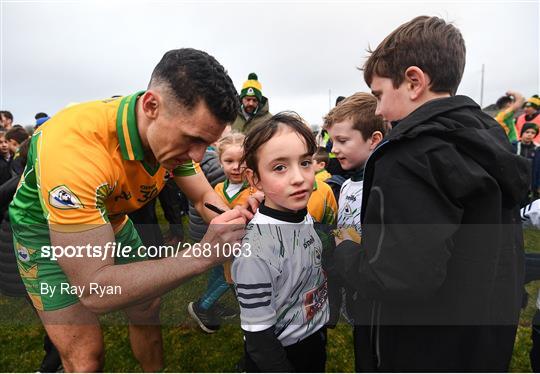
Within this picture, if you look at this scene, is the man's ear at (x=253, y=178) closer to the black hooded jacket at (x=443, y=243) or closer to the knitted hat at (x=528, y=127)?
the black hooded jacket at (x=443, y=243)

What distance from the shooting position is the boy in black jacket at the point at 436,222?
1.12 meters

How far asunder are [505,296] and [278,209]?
98 centimetres

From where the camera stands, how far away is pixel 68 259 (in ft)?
4.90

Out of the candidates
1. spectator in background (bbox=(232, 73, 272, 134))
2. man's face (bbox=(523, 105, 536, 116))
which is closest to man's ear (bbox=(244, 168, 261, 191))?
spectator in background (bbox=(232, 73, 272, 134))

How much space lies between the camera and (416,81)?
141 centimetres

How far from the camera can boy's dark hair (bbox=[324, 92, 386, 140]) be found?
2191 millimetres

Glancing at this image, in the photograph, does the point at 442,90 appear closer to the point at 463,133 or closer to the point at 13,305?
the point at 463,133

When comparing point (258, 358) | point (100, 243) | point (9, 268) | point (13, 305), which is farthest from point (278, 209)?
point (13, 305)

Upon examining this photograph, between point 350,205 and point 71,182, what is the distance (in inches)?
62.1

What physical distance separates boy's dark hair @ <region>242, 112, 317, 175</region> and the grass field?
2.06 metres

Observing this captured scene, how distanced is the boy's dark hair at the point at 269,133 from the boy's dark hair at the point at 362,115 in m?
0.59

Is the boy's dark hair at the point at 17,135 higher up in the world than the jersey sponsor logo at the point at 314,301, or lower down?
higher up

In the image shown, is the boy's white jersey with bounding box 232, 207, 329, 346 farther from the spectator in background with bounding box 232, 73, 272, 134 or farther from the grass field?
the spectator in background with bounding box 232, 73, 272, 134

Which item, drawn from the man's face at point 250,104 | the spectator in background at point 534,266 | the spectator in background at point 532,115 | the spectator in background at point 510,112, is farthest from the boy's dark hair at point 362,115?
the spectator in background at point 532,115
